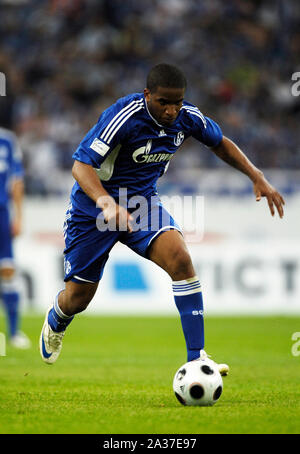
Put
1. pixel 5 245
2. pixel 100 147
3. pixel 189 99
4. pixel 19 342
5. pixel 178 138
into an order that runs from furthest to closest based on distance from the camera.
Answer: pixel 189 99, pixel 5 245, pixel 19 342, pixel 178 138, pixel 100 147

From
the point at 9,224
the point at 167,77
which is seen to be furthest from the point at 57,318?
the point at 9,224

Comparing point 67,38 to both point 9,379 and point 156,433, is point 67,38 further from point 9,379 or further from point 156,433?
point 156,433

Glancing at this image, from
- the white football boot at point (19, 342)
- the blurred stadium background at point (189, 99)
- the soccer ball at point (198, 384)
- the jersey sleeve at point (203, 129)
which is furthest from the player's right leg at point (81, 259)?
the blurred stadium background at point (189, 99)

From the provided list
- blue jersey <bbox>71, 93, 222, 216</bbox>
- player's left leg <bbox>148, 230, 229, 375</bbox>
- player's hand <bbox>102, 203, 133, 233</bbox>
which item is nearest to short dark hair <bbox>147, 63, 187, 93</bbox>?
blue jersey <bbox>71, 93, 222, 216</bbox>

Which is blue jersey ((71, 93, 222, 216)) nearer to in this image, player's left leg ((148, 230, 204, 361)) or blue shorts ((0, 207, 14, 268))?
player's left leg ((148, 230, 204, 361))

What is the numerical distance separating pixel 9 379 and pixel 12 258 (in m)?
3.10

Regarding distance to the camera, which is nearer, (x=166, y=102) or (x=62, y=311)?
(x=166, y=102)

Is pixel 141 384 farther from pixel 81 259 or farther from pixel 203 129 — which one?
pixel 203 129

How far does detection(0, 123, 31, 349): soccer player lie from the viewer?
9.38 m

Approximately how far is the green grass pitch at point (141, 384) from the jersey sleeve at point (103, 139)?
1499 millimetres

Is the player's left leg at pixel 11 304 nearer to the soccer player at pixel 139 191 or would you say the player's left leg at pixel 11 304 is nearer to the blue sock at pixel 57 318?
the blue sock at pixel 57 318

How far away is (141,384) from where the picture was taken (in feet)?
20.3

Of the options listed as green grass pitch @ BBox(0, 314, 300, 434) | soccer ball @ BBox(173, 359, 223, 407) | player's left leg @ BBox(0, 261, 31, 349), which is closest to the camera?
green grass pitch @ BBox(0, 314, 300, 434)

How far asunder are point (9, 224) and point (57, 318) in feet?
11.5
